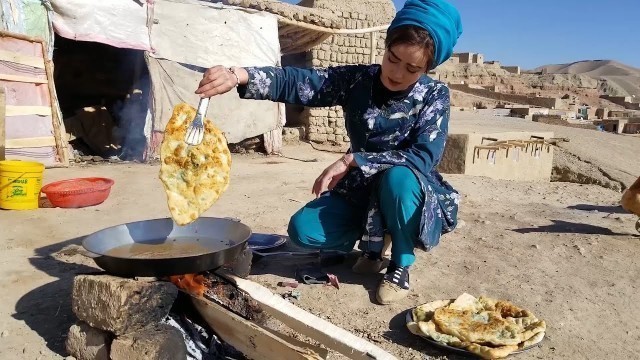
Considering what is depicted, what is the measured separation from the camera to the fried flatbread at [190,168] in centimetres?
236

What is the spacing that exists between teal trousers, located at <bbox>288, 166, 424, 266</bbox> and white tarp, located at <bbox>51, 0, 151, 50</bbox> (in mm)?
5908

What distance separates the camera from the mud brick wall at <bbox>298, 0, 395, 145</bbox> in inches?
432

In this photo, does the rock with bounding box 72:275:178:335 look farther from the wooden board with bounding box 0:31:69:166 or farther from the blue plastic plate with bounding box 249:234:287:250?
the wooden board with bounding box 0:31:69:166

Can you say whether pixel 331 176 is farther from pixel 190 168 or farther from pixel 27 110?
pixel 27 110

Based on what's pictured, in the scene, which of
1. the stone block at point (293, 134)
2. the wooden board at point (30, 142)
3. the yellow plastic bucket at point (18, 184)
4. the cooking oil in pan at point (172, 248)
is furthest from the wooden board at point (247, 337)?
the stone block at point (293, 134)

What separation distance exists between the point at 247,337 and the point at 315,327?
10.9 inches

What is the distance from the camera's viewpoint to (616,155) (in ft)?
33.1

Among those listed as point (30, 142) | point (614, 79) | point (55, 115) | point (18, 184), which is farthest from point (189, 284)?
point (614, 79)

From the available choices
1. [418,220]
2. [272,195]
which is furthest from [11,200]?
[418,220]

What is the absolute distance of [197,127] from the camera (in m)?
2.22

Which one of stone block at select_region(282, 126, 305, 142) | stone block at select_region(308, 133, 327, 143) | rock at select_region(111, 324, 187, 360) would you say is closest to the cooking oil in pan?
rock at select_region(111, 324, 187, 360)

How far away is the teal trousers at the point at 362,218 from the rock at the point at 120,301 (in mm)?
1019

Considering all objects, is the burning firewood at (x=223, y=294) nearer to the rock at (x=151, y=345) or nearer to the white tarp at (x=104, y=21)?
the rock at (x=151, y=345)

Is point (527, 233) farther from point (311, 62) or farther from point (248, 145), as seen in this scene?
point (311, 62)
